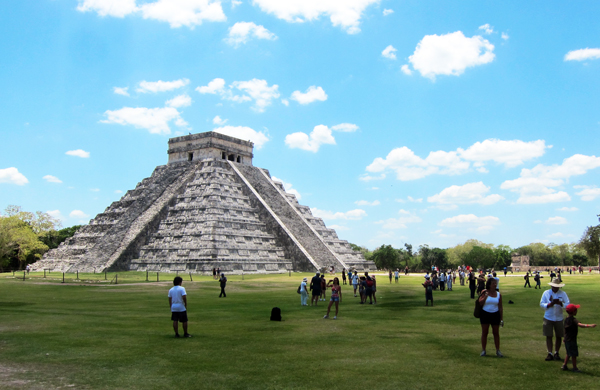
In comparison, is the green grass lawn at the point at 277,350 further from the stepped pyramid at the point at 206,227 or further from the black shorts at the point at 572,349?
the stepped pyramid at the point at 206,227

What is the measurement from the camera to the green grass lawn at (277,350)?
7273mm

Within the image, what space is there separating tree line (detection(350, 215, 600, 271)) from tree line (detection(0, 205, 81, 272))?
4813 centimetres

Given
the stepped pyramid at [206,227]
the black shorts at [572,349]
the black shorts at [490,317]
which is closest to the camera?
the black shorts at [572,349]

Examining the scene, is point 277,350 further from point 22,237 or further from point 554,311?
point 22,237

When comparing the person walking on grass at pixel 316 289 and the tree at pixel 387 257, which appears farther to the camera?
the tree at pixel 387 257

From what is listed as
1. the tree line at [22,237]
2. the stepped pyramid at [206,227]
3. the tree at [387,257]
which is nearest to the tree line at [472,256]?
the tree at [387,257]

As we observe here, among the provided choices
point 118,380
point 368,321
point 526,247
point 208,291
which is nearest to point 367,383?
point 118,380

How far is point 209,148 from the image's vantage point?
50.4m

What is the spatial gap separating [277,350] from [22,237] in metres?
54.8

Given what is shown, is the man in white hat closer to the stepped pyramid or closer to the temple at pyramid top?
the stepped pyramid

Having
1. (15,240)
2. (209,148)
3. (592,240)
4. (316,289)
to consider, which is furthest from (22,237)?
(592,240)

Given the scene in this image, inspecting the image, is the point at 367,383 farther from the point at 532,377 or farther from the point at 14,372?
the point at 14,372

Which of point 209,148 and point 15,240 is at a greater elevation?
point 209,148

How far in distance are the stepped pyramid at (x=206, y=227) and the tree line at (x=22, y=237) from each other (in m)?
11.5
